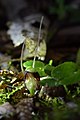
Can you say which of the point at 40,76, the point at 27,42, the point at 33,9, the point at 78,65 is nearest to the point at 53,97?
the point at 40,76

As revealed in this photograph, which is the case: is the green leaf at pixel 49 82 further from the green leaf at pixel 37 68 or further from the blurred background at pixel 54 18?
the blurred background at pixel 54 18

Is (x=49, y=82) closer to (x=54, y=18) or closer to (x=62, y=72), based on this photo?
(x=62, y=72)

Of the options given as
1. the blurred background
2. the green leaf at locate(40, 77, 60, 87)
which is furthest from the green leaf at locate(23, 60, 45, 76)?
the blurred background

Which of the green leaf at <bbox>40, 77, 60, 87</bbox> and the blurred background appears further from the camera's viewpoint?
the blurred background

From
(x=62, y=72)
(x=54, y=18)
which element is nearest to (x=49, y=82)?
(x=62, y=72)

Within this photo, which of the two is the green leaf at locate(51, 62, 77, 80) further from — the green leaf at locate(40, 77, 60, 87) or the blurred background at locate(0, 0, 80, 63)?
the blurred background at locate(0, 0, 80, 63)

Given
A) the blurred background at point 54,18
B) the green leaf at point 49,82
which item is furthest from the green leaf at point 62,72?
the blurred background at point 54,18

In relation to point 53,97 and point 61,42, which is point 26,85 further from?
point 61,42

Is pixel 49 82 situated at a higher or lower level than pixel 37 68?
lower
